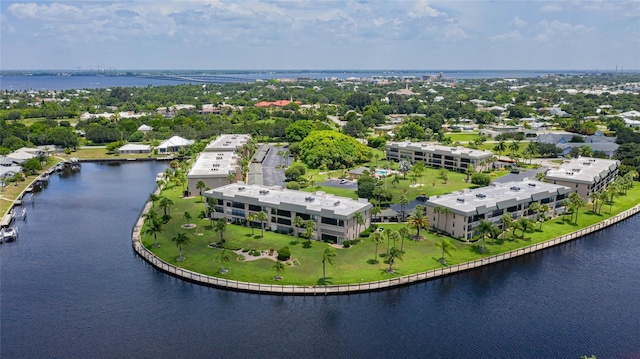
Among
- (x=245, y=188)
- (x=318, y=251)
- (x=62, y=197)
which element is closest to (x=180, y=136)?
(x=62, y=197)

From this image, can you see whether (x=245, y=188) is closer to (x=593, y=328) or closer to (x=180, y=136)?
(x=593, y=328)

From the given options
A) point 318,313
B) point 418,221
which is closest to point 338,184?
point 418,221

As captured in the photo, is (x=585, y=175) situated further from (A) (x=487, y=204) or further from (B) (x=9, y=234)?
(B) (x=9, y=234)

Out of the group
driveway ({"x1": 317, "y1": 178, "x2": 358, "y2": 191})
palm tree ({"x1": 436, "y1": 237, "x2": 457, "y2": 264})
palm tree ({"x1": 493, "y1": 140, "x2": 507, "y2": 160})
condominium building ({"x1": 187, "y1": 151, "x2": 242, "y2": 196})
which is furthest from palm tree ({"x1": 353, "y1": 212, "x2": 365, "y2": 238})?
palm tree ({"x1": 493, "y1": 140, "x2": 507, "y2": 160})

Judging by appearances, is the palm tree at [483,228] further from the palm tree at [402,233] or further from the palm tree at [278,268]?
the palm tree at [278,268]

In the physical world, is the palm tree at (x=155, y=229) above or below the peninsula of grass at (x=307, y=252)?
Answer: above

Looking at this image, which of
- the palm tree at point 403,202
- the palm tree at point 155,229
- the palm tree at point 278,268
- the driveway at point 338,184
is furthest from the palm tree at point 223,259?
the driveway at point 338,184

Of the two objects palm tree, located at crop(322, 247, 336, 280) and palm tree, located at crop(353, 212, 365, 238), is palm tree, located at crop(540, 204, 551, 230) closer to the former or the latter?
palm tree, located at crop(353, 212, 365, 238)
